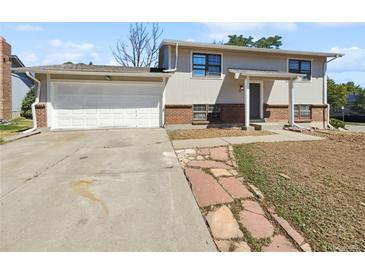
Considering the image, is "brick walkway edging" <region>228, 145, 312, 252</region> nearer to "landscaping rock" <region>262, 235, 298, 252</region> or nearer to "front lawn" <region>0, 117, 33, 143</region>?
"landscaping rock" <region>262, 235, 298, 252</region>

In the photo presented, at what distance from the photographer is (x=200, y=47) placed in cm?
1262

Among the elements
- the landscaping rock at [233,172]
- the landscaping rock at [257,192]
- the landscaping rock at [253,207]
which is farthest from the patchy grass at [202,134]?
the landscaping rock at [253,207]

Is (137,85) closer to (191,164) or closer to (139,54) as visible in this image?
(191,164)

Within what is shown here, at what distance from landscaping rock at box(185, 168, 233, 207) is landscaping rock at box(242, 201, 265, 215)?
0.23m

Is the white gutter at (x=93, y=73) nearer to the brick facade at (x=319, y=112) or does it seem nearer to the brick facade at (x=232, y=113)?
the brick facade at (x=232, y=113)

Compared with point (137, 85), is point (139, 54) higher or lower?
higher

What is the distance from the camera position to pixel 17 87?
71.4 ft

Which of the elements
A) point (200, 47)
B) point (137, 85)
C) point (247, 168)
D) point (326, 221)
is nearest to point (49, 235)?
point (326, 221)

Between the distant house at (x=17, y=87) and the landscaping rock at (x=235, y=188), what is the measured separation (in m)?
21.4

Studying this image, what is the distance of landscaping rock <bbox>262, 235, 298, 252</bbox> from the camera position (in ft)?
8.53

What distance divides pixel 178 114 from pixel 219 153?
6.55 metres

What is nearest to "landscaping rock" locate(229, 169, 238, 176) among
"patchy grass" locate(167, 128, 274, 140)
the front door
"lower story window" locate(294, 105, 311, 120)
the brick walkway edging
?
the brick walkway edging

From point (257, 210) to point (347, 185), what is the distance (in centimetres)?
184
